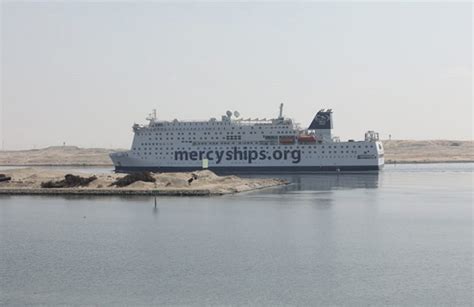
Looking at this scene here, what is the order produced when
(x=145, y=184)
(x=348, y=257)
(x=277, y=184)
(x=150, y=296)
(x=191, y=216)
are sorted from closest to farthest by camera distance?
1. (x=150, y=296)
2. (x=348, y=257)
3. (x=191, y=216)
4. (x=145, y=184)
5. (x=277, y=184)

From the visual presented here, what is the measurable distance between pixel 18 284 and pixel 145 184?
1152 inches

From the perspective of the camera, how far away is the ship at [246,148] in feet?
219

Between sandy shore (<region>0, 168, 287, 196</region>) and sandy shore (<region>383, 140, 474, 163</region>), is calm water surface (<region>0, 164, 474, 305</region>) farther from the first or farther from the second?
sandy shore (<region>383, 140, 474, 163</region>)

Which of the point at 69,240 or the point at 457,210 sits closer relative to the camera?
the point at 69,240

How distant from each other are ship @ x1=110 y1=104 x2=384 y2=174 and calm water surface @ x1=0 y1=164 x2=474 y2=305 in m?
30.1

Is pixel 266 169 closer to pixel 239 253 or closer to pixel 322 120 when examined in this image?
pixel 322 120

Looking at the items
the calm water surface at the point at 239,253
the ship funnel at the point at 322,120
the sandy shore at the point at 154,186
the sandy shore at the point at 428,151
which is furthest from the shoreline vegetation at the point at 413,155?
the calm water surface at the point at 239,253

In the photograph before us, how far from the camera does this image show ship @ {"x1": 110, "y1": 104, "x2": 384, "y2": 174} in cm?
6662

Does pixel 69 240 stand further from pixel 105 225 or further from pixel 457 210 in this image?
pixel 457 210

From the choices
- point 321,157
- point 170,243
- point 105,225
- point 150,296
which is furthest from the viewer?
point 321,157

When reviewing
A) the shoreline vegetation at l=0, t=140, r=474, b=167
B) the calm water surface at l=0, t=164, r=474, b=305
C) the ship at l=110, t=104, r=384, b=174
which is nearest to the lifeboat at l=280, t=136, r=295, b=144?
the ship at l=110, t=104, r=384, b=174

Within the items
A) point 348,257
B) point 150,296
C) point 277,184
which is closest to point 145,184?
point 277,184

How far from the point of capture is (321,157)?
67.2m

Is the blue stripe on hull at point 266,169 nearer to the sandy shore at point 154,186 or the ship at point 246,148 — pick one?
the ship at point 246,148
